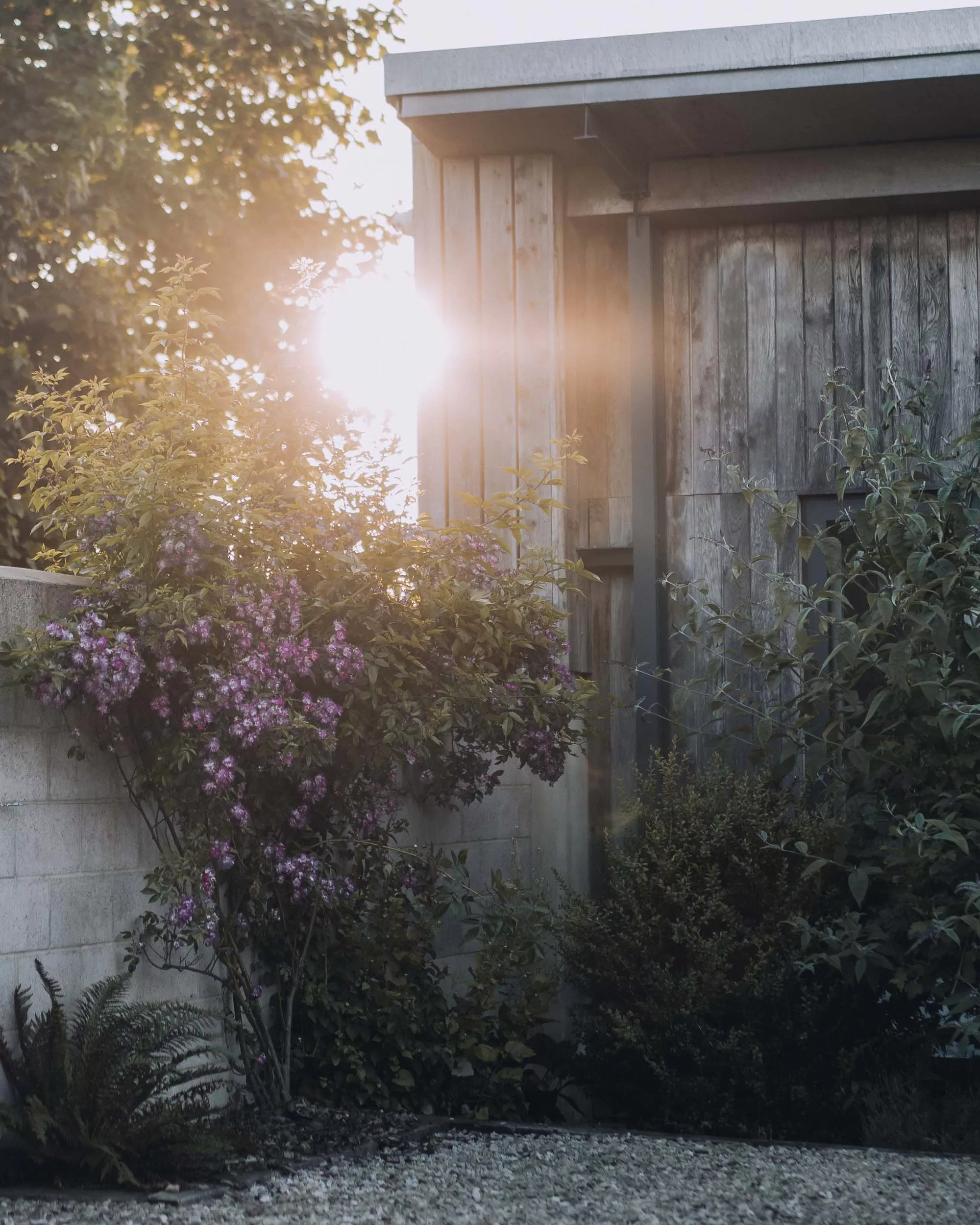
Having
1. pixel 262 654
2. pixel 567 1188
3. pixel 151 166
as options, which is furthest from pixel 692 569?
→ pixel 151 166

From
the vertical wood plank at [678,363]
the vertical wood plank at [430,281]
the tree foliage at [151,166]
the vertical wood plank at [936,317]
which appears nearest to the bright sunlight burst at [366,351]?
the vertical wood plank at [430,281]

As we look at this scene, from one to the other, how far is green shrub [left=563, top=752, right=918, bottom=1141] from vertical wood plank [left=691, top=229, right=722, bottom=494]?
138 centimetres

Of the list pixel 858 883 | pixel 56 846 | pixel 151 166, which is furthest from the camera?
pixel 151 166

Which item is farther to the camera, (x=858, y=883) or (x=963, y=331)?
(x=963, y=331)

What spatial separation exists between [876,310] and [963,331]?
333mm

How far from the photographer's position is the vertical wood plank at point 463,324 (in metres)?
5.71

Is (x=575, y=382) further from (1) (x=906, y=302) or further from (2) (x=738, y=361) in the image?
(1) (x=906, y=302)

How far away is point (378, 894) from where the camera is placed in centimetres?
457

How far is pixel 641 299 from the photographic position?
5.74 meters

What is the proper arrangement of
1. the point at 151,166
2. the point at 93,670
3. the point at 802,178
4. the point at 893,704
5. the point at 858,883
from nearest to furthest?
1. the point at 93,670
2. the point at 858,883
3. the point at 893,704
4. the point at 802,178
5. the point at 151,166

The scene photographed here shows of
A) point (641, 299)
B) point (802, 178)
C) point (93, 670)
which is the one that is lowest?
point (93, 670)

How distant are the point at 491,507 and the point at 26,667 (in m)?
1.93

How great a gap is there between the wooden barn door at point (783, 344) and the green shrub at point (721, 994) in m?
0.85

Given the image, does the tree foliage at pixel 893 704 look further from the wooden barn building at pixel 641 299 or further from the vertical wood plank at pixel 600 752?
the vertical wood plank at pixel 600 752
